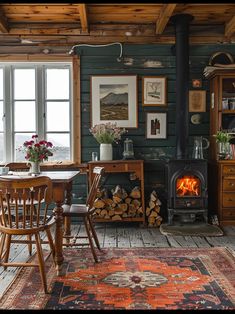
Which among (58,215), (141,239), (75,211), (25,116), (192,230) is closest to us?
(58,215)

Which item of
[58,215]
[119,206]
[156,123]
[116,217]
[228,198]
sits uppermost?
[156,123]

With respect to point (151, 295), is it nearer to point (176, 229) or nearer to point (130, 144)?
point (176, 229)

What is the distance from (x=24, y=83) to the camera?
5613mm

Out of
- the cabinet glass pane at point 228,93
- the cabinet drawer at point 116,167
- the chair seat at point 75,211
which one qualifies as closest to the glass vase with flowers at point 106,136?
the cabinet drawer at point 116,167

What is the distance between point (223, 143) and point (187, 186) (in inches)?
31.2

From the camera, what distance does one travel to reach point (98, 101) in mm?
5527

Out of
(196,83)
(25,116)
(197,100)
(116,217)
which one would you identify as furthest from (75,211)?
(196,83)

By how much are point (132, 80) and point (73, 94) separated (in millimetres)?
885

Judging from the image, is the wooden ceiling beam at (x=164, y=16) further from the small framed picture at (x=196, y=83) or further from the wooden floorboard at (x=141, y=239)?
the wooden floorboard at (x=141, y=239)

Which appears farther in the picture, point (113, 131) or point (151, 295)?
point (113, 131)

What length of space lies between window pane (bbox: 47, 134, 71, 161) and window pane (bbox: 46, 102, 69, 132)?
0.10m

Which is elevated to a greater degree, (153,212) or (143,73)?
(143,73)

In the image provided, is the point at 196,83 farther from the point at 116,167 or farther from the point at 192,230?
the point at 192,230
